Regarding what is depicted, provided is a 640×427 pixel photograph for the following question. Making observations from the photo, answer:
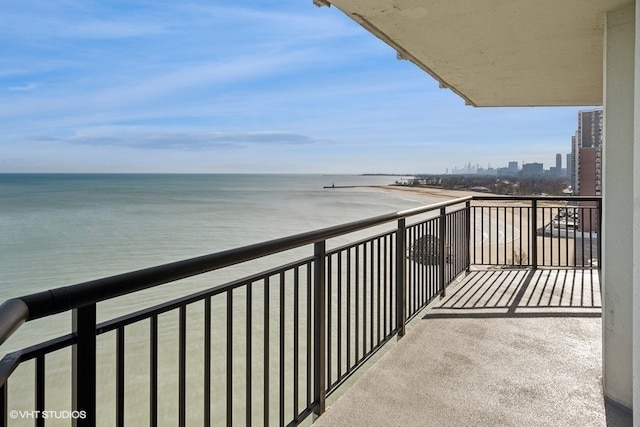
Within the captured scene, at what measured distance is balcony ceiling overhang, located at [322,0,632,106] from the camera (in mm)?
2068

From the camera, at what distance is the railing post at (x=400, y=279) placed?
9.07 feet

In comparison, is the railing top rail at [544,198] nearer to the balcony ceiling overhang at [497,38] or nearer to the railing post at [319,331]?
the balcony ceiling overhang at [497,38]

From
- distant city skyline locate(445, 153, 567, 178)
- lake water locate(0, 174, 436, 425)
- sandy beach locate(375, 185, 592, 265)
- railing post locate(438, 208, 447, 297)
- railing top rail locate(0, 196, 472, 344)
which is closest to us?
railing top rail locate(0, 196, 472, 344)

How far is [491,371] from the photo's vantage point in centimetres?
233

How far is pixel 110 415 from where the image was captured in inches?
151

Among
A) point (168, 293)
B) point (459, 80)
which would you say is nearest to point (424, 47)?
point (459, 80)

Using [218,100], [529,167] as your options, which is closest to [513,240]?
[529,167]

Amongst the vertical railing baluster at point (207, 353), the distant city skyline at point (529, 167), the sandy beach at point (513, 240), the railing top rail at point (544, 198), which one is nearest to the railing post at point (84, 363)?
the vertical railing baluster at point (207, 353)

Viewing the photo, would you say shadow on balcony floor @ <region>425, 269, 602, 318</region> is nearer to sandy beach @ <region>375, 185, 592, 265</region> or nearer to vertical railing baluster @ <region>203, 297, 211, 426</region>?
sandy beach @ <region>375, 185, 592, 265</region>

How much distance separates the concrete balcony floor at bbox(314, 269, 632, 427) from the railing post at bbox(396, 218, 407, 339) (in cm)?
12

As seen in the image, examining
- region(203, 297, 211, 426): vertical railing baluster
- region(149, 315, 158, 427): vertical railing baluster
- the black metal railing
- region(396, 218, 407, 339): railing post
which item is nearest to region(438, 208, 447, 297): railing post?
the black metal railing

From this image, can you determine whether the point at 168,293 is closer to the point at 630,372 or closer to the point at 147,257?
the point at 147,257

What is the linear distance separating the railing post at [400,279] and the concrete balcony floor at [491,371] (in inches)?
4.6

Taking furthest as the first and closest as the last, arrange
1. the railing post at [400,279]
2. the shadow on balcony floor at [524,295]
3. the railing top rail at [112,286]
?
the shadow on balcony floor at [524,295] → the railing post at [400,279] → the railing top rail at [112,286]
